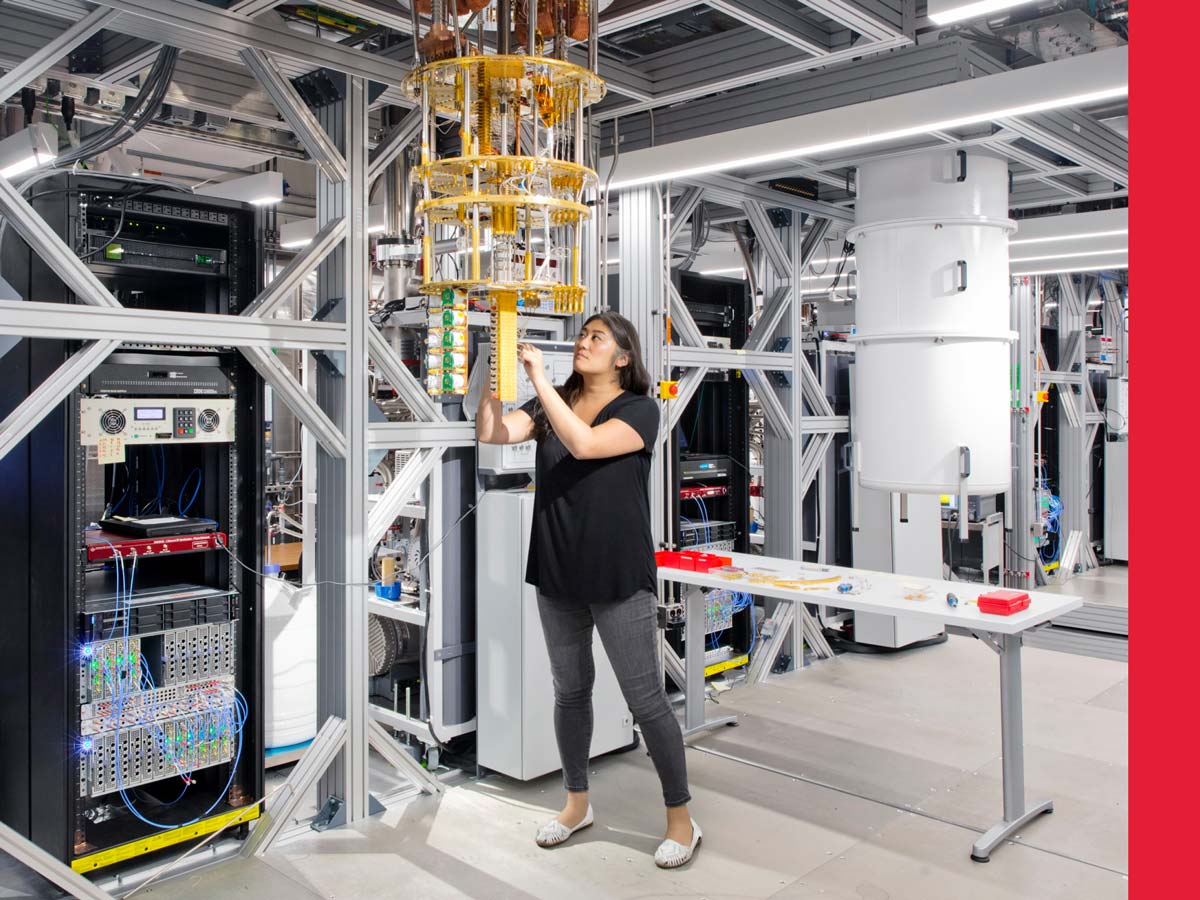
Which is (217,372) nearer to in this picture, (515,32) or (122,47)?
(122,47)

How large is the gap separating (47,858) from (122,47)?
2.54 meters

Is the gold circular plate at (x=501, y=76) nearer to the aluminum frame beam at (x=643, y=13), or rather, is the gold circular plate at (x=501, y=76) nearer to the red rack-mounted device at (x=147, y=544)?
the aluminum frame beam at (x=643, y=13)

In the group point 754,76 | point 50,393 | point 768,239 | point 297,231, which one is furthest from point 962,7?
point 297,231

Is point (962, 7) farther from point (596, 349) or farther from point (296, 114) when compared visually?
point (296, 114)

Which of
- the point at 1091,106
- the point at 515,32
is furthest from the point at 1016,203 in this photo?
the point at 515,32

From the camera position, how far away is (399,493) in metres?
3.58

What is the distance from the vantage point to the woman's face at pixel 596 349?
9.75ft

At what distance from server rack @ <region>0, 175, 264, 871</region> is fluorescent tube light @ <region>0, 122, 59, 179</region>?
0.50m

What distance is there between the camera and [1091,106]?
13.4 feet

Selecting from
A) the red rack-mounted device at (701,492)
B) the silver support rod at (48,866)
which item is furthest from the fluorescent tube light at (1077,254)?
the silver support rod at (48,866)

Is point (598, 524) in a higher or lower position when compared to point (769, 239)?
lower

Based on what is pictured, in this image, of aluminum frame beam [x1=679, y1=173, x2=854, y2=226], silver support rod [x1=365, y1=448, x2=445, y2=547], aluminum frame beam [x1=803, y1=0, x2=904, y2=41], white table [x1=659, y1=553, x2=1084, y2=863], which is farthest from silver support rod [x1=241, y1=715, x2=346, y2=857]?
aluminum frame beam [x1=679, y1=173, x2=854, y2=226]

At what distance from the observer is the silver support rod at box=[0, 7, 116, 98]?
8.65 ft

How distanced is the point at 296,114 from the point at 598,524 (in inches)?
67.2
